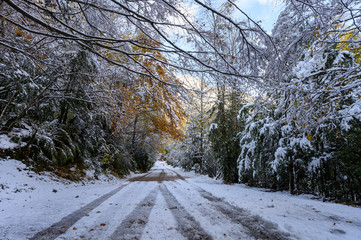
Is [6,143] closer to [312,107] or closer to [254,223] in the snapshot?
[254,223]

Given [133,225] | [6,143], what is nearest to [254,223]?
[133,225]

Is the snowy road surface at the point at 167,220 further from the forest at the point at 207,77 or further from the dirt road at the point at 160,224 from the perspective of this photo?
the forest at the point at 207,77

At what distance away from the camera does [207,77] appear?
4016 millimetres

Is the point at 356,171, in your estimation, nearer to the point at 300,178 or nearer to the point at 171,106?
the point at 300,178

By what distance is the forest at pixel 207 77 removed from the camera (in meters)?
3.20

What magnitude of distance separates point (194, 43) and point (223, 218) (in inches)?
139

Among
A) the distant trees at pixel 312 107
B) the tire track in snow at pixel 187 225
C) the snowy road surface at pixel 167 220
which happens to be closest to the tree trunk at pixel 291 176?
the distant trees at pixel 312 107

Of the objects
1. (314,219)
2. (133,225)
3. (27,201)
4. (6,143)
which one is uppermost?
(6,143)

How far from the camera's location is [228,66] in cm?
349

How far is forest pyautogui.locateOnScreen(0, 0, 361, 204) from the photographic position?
320 centimetres

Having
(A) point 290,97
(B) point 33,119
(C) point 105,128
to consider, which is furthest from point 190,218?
(C) point 105,128

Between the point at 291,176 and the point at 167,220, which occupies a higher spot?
the point at 291,176

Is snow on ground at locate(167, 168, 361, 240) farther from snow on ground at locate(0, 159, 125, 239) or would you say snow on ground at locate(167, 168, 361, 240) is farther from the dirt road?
snow on ground at locate(0, 159, 125, 239)

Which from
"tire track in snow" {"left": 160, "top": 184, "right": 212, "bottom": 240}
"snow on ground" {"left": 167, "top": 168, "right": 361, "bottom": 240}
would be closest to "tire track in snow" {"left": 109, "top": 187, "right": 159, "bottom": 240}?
"tire track in snow" {"left": 160, "top": 184, "right": 212, "bottom": 240}
